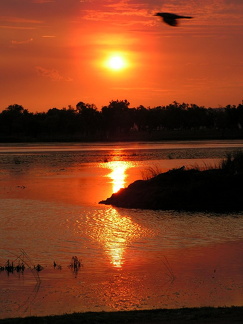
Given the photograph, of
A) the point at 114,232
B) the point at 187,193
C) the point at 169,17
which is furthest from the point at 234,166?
the point at 169,17

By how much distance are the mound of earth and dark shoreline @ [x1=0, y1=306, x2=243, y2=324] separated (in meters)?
14.5

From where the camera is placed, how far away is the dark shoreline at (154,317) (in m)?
8.97

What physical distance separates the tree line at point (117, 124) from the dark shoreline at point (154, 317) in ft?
444

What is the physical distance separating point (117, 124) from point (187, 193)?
12880 cm

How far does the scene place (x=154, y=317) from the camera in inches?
365

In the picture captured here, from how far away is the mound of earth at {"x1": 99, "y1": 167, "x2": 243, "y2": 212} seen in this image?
2452 cm

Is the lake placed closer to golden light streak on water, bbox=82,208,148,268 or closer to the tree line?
golden light streak on water, bbox=82,208,148,268

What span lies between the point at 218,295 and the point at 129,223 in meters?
9.27

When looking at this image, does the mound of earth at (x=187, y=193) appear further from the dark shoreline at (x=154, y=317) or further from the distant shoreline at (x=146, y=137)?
the distant shoreline at (x=146, y=137)

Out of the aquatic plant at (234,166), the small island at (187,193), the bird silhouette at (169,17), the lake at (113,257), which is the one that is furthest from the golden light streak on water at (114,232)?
the aquatic plant at (234,166)

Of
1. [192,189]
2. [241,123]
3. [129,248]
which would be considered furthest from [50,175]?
[241,123]

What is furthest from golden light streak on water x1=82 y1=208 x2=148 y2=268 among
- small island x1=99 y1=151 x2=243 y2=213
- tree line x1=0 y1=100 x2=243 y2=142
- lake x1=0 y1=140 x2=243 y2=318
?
tree line x1=0 y1=100 x2=243 y2=142

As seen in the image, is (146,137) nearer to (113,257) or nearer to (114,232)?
(114,232)

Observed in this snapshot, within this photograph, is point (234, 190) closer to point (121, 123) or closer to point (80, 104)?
point (121, 123)
